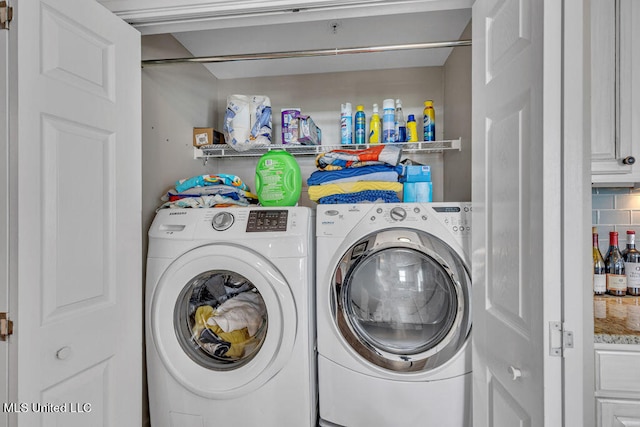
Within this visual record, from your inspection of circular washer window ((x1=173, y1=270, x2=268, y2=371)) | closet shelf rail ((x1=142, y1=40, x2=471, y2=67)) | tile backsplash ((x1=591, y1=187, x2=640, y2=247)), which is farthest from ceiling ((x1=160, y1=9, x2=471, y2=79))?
circular washer window ((x1=173, y1=270, x2=268, y2=371))

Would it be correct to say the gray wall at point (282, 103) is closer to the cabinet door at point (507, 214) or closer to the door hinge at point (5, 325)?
the cabinet door at point (507, 214)

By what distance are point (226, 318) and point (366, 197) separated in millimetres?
866

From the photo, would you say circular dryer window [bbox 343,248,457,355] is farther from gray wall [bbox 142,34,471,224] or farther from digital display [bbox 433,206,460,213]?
gray wall [bbox 142,34,471,224]

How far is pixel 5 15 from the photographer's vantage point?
91cm

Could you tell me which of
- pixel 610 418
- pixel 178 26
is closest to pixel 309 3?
pixel 178 26

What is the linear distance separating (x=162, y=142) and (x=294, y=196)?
0.75m

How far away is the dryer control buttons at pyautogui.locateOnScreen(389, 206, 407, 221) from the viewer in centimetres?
153

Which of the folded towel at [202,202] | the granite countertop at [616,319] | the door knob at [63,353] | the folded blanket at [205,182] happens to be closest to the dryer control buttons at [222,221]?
the folded towel at [202,202]

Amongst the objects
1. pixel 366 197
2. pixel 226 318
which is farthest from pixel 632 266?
pixel 226 318

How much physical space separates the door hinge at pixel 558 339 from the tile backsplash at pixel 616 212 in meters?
1.09

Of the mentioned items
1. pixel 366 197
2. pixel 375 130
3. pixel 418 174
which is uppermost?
pixel 375 130

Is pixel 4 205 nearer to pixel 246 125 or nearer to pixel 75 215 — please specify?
pixel 75 215

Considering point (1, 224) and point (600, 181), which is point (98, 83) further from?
point (600, 181)

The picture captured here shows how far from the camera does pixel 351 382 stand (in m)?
1.56
